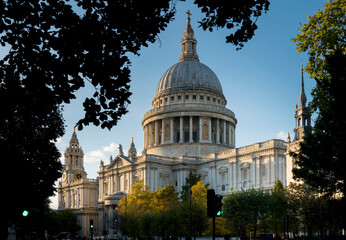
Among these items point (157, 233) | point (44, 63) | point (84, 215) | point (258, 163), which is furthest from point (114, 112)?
point (84, 215)

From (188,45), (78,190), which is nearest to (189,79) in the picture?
(188,45)

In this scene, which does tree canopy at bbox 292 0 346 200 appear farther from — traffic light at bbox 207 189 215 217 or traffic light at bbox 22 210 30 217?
traffic light at bbox 22 210 30 217

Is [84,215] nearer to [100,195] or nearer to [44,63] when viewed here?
[100,195]

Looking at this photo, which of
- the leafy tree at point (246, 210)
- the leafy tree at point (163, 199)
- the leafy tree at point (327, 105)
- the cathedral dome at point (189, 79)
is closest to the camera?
the leafy tree at point (327, 105)

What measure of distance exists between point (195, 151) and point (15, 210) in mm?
89629

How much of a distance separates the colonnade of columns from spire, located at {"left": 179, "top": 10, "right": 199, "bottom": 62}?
22227 millimetres

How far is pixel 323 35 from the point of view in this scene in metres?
33.3

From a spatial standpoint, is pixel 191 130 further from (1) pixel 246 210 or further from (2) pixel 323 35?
(2) pixel 323 35

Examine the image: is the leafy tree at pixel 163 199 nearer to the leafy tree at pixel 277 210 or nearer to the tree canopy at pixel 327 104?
the leafy tree at pixel 277 210

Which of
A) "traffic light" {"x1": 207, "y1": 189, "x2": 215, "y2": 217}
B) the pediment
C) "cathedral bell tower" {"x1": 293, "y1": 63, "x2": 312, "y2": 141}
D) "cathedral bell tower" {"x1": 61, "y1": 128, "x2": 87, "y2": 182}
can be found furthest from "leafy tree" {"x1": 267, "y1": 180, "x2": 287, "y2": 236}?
"cathedral bell tower" {"x1": 61, "y1": 128, "x2": 87, "y2": 182}

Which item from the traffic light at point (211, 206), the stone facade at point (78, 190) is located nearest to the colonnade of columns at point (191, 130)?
the stone facade at point (78, 190)

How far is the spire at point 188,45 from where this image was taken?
13562cm

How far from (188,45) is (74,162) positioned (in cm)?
5327

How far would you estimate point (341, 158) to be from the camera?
23797 millimetres
